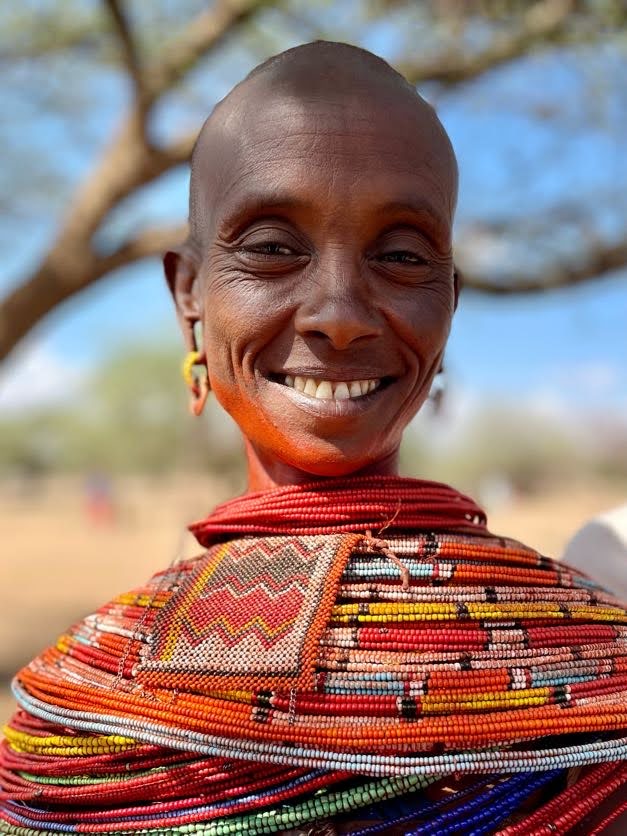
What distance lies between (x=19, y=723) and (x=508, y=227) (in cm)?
580

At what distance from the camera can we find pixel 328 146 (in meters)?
1.42

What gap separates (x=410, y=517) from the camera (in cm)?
147

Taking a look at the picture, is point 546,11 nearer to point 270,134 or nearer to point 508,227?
point 508,227

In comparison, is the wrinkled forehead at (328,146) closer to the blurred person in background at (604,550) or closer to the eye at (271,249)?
the eye at (271,249)

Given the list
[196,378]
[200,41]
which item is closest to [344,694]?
[196,378]

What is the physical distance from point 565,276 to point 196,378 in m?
5.31

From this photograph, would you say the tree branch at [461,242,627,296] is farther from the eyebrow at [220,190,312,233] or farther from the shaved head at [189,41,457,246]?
the eyebrow at [220,190,312,233]

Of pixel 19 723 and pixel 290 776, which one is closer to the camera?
pixel 290 776

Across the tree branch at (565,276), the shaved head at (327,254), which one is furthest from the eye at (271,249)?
the tree branch at (565,276)

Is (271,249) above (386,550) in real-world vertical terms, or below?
above

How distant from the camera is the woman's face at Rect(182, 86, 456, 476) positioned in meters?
1.42

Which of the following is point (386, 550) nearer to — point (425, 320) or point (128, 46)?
point (425, 320)

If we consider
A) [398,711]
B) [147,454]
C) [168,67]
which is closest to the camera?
[398,711]

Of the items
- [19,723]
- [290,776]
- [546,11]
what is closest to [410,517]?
[290,776]
